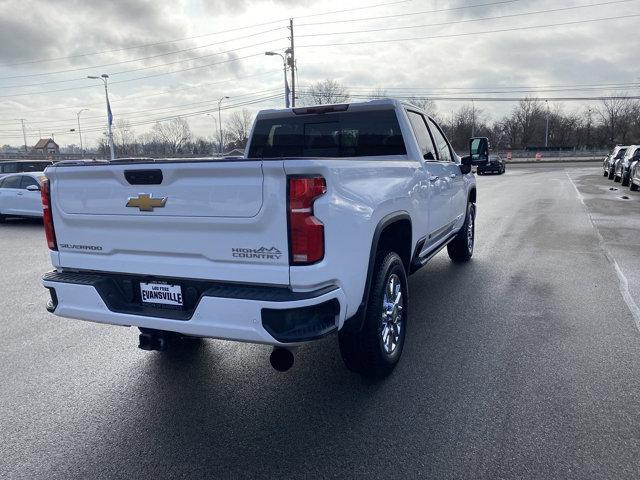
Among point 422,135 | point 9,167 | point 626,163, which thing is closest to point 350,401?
point 422,135

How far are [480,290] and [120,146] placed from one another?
95.0m

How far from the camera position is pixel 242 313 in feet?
9.04

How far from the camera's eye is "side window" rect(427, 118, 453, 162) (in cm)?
572

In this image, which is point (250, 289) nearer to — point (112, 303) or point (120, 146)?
point (112, 303)

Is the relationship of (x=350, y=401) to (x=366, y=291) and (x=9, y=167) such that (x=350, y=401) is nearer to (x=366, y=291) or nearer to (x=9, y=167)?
(x=366, y=291)

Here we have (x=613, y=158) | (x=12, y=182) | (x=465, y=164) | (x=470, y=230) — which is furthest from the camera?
(x=613, y=158)

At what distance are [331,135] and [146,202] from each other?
8.59 feet

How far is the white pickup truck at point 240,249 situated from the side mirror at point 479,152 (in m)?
2.85

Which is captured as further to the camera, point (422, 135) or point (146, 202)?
point (422, 135)

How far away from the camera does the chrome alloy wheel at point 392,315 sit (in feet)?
12.0

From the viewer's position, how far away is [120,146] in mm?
90375

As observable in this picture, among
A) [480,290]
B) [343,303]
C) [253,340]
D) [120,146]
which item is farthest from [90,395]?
[120,146]

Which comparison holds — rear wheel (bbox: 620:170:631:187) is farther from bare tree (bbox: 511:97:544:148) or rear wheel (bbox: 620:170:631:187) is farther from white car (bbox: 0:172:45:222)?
bare tree (bbox: 511:97:544:148)

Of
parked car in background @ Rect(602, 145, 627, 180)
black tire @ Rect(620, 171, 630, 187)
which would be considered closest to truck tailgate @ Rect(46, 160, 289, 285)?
black tire @ Rect(620, 171, 630, 187)
